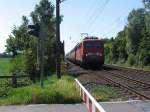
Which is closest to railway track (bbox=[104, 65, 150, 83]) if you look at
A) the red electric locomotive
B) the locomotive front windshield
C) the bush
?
the red electric locomotive

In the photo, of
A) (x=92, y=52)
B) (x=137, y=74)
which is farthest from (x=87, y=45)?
(x=137, y=74)

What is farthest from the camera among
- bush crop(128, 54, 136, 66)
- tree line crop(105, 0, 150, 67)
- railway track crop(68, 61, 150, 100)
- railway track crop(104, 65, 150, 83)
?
bush crop(128, 54, 136, 66)

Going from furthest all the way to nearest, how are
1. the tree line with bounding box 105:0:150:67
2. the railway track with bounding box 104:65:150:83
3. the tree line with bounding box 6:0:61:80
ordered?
1. the tree line with bounding box 105:0:150:67
2. the tree line with bounding box 6:0:61:80
3. the railway track with bounding box 104:65:150:83

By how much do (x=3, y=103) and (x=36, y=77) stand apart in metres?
15.3

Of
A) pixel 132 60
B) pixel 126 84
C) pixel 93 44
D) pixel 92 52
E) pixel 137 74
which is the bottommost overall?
pixel 126 84

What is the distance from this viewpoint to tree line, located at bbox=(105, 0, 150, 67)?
64.8 meters

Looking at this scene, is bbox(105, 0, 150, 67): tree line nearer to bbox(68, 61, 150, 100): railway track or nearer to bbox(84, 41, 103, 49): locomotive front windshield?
bbox(84, 41, 103, 49): locomotive front windshield

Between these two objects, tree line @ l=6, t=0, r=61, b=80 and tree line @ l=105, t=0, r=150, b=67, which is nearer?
tree line @ l=6, t=0, r=61, b=80

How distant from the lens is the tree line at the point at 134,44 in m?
64.8

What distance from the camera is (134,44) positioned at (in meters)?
78.6

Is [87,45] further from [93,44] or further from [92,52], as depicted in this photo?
[92,52]

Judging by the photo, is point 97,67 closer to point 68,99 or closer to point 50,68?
point 50,68

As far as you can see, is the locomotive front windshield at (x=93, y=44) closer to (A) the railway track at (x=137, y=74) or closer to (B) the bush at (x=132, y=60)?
(A) the railway track at (x=137, y=74)

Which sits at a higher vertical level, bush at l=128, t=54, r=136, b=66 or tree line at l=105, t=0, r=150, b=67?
tree line at l=105, t=0, r=150, b=67
